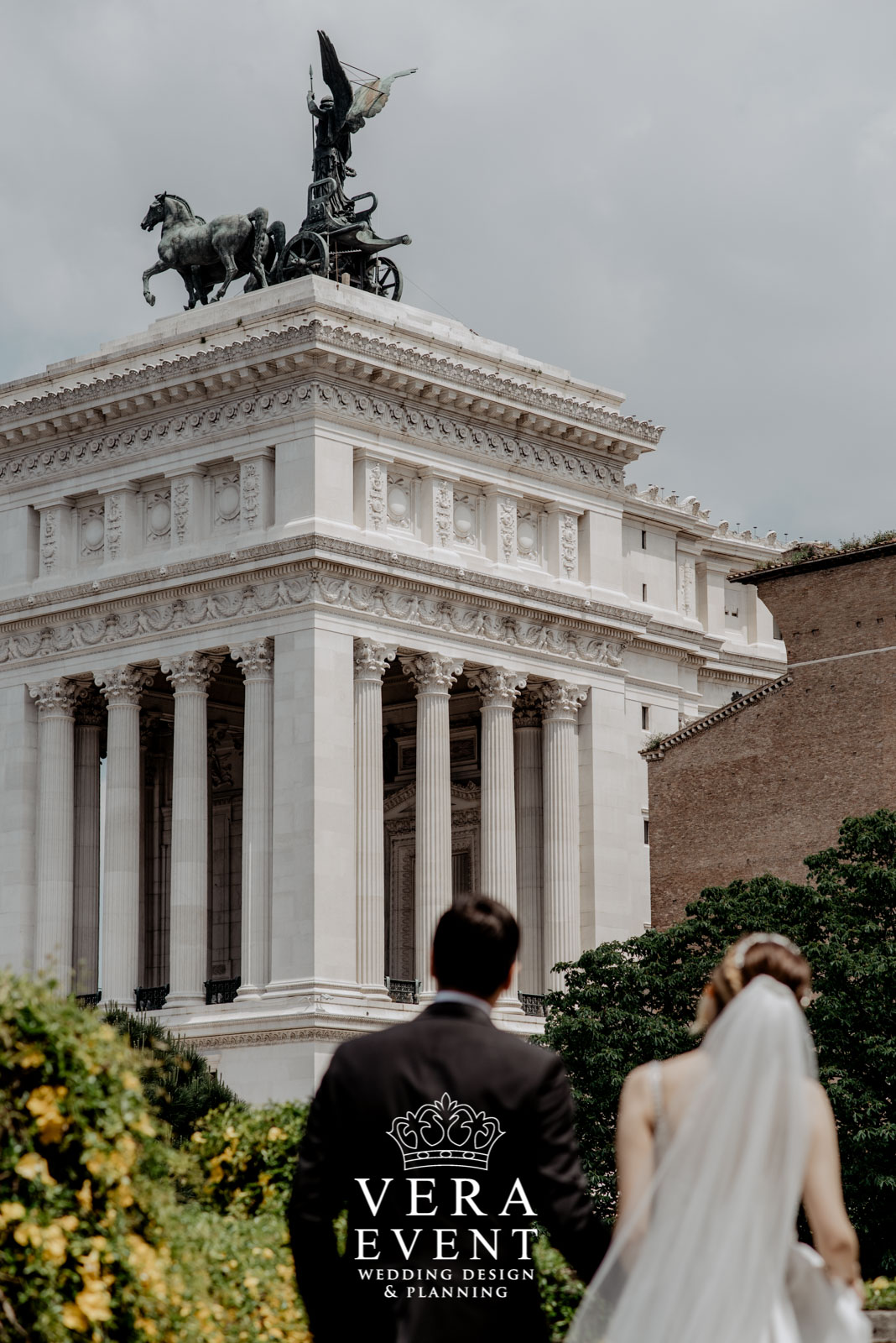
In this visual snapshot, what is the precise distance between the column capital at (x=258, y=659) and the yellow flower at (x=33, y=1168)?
147 feet

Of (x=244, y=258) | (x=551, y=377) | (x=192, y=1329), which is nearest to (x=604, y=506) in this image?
(x=551, y=377)

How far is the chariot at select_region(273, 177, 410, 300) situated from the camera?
62750mm

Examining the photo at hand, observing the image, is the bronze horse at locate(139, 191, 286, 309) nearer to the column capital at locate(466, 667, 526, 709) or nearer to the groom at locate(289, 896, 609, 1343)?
the column capital at locate(466, 667, 526, 709)

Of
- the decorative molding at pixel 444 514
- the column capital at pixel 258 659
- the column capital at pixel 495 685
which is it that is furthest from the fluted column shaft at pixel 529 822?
the column capital at pixel 258 659

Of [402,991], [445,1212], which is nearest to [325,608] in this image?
[402,991]

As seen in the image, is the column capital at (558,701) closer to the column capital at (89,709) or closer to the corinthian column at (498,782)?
the corinthian column at (498,782)

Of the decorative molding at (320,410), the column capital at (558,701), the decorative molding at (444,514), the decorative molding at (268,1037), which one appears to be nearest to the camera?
the decorative molding at (268,1037)

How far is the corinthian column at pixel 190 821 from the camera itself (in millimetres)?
57594

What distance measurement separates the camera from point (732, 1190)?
934 cm

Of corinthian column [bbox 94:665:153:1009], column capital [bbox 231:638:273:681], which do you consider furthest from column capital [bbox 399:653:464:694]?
corinthian column [bbox 94:665:153:1009]

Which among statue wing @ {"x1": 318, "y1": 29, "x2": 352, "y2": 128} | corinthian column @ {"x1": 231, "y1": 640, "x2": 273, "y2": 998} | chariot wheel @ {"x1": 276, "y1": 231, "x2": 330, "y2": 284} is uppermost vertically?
statue wing @ {"x1": 318, "y1": 29, "x2": 352, "y2": 128}

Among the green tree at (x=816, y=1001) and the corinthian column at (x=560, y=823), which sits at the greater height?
the corinthian column at (x=560, y=823)

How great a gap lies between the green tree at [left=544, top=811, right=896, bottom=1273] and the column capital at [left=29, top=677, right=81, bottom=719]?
16328mm

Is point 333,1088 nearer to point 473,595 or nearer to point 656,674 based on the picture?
point 473,595
